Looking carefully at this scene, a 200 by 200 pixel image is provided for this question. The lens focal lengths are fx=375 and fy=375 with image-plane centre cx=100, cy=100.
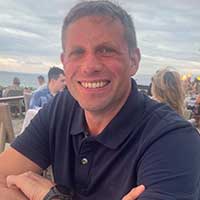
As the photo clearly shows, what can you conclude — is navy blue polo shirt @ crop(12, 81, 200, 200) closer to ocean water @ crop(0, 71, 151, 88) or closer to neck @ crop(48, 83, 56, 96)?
ocean water @ crop(0, 71, 151, 88)

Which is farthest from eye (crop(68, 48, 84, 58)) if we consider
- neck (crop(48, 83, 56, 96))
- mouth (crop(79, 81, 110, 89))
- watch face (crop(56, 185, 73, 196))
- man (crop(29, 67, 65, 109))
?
neck (crop(48, 83, 56, 96))

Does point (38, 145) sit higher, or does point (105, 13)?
point (105, 13)

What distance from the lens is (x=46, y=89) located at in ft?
16.6

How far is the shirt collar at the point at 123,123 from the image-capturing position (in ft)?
4.29

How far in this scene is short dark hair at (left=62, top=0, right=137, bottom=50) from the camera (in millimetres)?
1364

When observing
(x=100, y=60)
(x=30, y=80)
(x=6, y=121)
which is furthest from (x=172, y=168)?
(x=30, y=80)

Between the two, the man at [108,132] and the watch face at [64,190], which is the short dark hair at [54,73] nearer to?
the man at [108,132]

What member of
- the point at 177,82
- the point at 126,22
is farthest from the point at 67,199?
the point at 177,82

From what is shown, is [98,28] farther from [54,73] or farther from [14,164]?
[54,73]

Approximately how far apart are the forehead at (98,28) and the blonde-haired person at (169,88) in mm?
2083

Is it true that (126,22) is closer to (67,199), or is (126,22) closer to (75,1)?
(75,1)

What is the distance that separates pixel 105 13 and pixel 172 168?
0.60 metres

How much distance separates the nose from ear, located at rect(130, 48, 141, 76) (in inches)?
5.5

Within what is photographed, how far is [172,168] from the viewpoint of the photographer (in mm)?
1151
